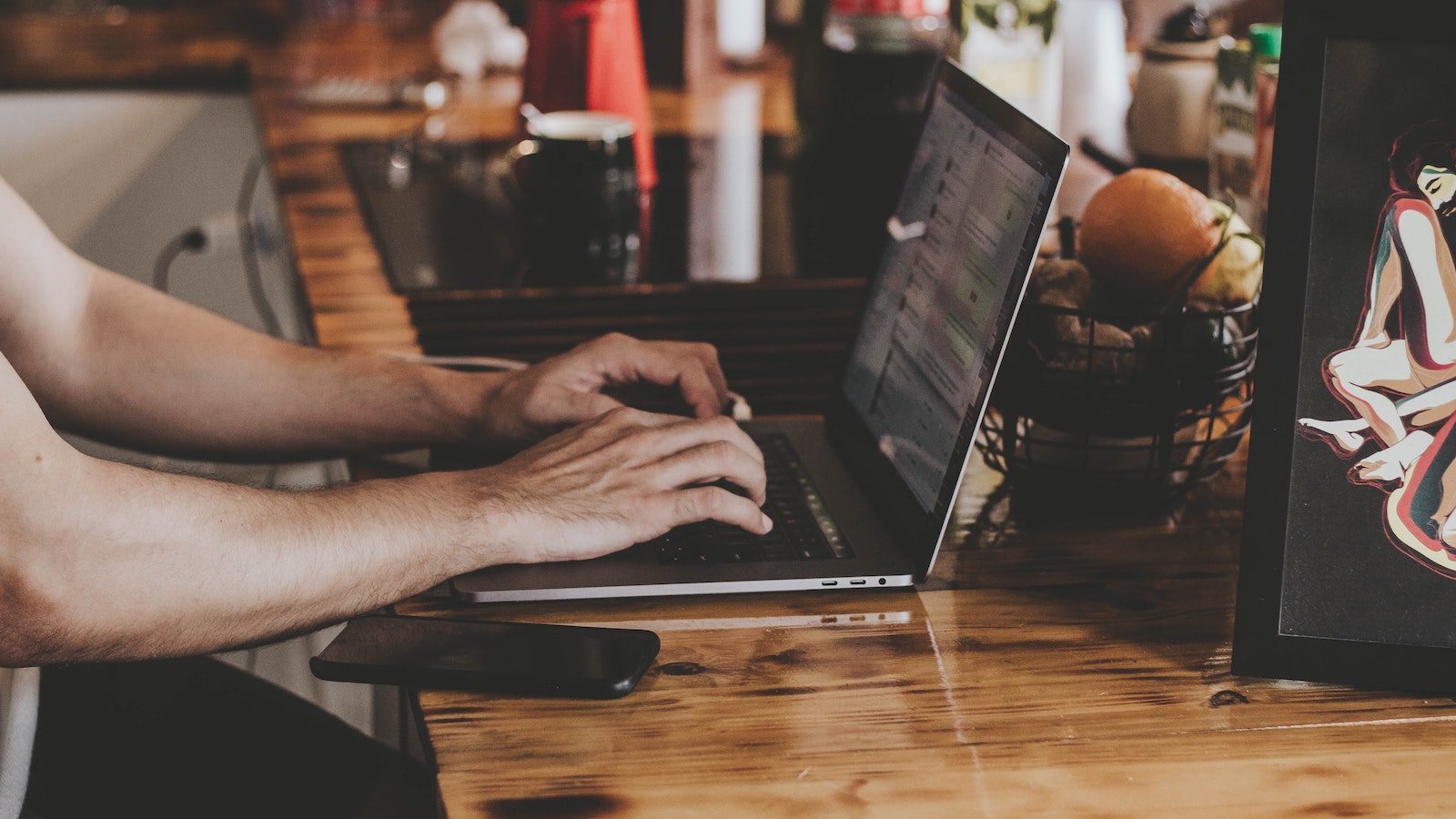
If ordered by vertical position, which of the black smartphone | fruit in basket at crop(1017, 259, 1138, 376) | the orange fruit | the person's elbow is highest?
the orange fruit

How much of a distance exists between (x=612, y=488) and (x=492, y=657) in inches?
6.2

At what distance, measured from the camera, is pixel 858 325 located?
1.00 m

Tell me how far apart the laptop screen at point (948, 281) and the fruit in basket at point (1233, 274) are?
0.51 ft

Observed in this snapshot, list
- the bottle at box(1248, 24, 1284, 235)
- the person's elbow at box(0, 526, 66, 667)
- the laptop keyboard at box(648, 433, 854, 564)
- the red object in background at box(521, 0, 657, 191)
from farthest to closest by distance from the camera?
the red object in background at box(521, 0, 657, 191)
the bottle at box(1248, 24, 1284, 235)
the laptop keyboard at box(648, 433, 854, 564)
the person's elbow at box(0, 526, 66, 667)

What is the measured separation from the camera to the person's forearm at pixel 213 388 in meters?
1.02

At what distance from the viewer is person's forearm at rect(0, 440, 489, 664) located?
2.29 ft

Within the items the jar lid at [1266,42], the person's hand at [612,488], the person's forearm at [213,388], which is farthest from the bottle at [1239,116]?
the person's forearm at [213,388]

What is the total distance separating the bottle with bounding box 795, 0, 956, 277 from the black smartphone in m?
0.96

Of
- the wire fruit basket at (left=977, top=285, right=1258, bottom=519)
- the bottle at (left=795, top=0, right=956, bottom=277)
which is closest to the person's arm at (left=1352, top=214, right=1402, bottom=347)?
the wire fruit basket at (left=977, top=285, right=1258, bottom=519)

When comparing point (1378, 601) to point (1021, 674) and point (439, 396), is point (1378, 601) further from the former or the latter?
point (439, 396)

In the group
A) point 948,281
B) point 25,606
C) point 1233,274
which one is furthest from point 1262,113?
point 25,606

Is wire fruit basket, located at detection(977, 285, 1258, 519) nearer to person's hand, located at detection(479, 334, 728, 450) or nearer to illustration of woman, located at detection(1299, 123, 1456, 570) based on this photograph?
illustration of woman, located at detection(1299, 123, 1456, 570)

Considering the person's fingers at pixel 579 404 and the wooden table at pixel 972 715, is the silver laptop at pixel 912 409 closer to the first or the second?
the wooden table at pixel 972 715

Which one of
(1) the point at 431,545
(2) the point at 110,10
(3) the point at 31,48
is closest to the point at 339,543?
(1) the point at 431,545
